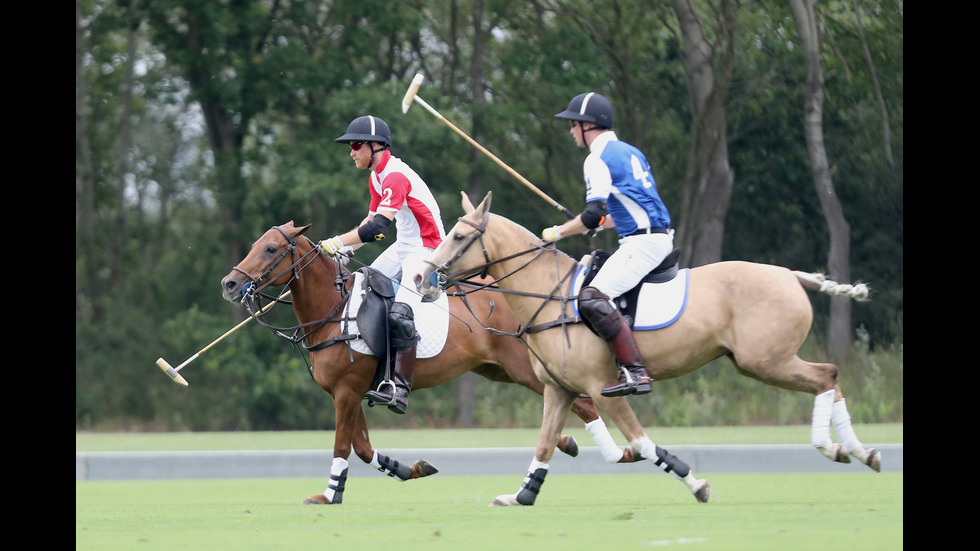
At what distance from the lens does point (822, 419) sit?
8.20m

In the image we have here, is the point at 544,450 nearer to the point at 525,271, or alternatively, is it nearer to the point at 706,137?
the point at 525,271

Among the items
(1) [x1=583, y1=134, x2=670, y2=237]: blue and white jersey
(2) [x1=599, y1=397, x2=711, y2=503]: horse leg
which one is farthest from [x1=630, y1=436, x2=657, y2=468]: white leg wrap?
(1) [x1=583, y1=134, x2=670, y2=237]: blue and white jersey

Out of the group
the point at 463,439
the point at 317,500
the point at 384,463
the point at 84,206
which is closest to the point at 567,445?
the point at 384,463

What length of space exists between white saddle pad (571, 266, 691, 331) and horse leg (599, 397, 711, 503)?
0.51m

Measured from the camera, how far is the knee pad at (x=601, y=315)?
8211 mm

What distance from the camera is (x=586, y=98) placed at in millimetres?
8602

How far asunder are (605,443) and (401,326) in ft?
5.91

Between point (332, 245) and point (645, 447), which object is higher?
point (332, 245)

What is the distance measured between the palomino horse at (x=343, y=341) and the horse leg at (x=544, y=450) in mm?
650

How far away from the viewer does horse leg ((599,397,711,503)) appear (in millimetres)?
8195

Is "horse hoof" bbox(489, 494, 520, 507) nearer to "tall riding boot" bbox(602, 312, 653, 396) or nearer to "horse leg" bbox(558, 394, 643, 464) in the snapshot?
"horse leg" bbox(558, 394, 643, 464)
